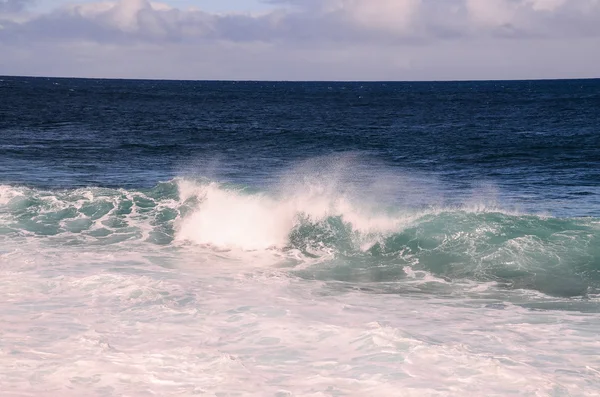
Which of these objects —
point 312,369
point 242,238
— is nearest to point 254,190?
point 242,238

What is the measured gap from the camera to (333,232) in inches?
713

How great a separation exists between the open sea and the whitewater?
0.14ft

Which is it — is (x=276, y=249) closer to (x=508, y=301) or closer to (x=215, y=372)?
(x=508, y=301)

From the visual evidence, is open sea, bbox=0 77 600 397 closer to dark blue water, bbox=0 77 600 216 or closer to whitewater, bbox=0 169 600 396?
whitewater, bbox=0 169 600 396

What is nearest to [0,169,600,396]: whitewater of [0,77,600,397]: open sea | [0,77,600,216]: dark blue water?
[0,77,600,397]: open sea

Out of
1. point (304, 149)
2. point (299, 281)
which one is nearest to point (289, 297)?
point (299, 281)

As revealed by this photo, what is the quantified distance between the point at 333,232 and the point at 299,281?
13.2 feet

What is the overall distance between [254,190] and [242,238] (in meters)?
4.26

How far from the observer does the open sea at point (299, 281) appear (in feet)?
30.3

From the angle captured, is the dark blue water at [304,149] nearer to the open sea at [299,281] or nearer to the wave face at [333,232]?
the open sea at [299,281]

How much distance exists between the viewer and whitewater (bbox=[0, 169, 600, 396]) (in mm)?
9156

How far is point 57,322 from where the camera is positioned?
11.1m

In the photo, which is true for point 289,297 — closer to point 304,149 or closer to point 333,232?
point 333,232

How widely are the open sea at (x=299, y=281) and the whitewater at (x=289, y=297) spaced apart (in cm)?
4
